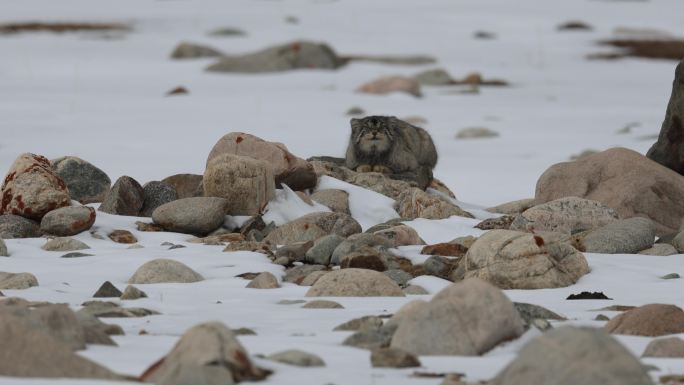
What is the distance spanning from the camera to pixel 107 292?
22.9ft

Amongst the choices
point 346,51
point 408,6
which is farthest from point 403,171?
point 408,6

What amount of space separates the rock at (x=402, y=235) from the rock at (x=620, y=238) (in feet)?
Answer: 3.94

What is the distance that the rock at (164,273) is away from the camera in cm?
745

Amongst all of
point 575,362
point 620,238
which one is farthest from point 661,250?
point 575,362

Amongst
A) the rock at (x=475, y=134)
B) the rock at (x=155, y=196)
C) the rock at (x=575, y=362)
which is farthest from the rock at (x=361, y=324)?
the rock at (x=475, y=134)

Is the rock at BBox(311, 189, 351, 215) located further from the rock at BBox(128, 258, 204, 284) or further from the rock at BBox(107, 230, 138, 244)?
the rock at BBox(128, 258, 204, 284)

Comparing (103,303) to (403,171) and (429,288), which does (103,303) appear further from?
(403,171)

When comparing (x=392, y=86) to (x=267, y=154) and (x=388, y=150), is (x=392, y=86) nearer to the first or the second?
(x=388, y=150)

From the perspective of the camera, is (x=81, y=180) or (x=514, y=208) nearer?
(x=81, y=180)

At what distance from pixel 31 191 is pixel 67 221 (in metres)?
0.52

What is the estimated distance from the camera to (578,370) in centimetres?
409

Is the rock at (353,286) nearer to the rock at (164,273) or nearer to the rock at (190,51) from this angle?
the rock at (164,273)

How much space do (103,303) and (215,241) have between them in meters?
2.58

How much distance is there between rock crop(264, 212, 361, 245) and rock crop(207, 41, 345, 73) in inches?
651
